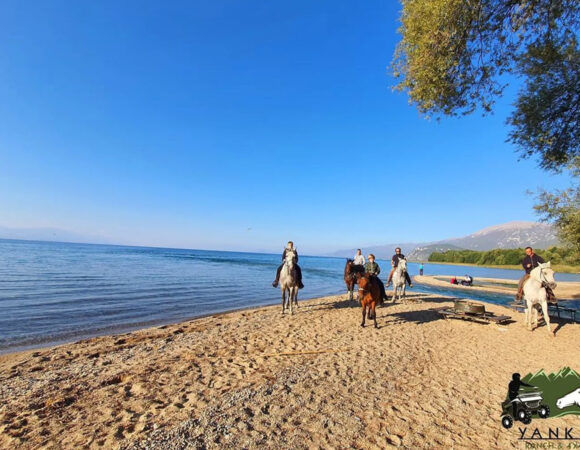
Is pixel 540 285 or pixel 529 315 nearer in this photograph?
pixel 540 285

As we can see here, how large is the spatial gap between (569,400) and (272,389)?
5231 mm

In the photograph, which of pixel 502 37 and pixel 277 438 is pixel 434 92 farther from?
pixel 277 438

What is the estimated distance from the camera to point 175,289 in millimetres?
21469

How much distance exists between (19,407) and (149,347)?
3.65 meters

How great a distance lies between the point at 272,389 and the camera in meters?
5.33

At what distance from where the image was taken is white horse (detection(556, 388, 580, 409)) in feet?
15.3

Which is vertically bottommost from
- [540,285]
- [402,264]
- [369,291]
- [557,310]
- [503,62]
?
[557,310]

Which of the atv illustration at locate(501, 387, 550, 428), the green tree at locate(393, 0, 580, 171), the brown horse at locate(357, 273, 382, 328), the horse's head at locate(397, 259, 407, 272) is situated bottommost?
the atv illustration at locate(501, 387, 550, 428)

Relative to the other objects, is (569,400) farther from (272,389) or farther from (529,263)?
(529,263)

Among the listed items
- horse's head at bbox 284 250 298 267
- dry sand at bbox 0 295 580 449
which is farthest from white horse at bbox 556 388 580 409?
horse's head at bbox 284 250 298 267

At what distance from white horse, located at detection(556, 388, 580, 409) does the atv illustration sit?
26cm

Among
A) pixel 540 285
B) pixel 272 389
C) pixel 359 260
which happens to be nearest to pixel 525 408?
pixel 272 389

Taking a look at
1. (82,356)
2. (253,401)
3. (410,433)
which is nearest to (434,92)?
(410,433)

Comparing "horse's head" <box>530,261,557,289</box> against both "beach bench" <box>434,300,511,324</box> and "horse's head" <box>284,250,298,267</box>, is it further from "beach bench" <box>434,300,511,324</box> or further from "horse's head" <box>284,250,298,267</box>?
"horse's head" <box>284,250,298,267</box>
